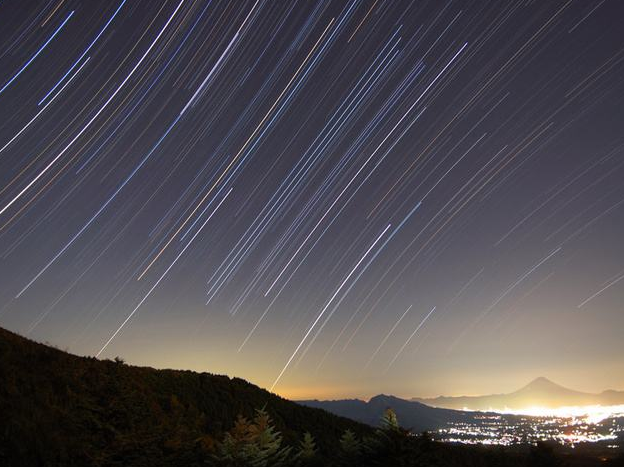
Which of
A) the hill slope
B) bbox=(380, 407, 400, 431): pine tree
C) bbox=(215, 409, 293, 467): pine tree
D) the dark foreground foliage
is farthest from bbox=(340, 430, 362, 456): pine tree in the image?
the hill slope

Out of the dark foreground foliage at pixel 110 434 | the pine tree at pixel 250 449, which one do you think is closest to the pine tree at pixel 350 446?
the dark foreground foliage at pixel 110 434

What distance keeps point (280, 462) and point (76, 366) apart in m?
9.87

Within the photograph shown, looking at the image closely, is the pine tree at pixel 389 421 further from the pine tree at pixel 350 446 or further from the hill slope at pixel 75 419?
the hill slope at pixel 75 419

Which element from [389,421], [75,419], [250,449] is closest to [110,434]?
[75,419]

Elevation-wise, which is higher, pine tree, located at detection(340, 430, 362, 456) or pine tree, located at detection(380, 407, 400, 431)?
pine tree, located at detection(380, 407, 400, 431)

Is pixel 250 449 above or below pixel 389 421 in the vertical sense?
below

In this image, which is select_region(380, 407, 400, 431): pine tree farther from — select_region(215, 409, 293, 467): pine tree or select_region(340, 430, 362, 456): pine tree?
select_region(215, 409, 293, 467): pine tree

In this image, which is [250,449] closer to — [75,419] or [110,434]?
[110,434]

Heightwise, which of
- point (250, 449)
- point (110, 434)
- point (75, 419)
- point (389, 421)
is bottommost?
point (250, 449)

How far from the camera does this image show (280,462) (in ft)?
32.4

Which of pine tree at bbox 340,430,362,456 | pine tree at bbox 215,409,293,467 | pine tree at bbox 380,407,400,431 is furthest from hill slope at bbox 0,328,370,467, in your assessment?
pine tree at bbox 380,407,400,431

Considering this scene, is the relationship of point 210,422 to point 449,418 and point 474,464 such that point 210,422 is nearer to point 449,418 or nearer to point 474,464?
point 474,464

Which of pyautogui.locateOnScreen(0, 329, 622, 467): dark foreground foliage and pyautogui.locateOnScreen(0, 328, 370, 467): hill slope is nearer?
pyautogui.locateOnScreen(0, 329, 622, 467): dark foreground foliage

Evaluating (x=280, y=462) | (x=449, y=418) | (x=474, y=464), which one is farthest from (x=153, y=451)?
(x=449, y=418)
